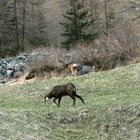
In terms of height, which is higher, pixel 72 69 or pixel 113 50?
pixel 113 50

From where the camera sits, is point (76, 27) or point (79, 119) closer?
point (79, 119)

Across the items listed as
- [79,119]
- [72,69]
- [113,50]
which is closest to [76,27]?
[113,50]

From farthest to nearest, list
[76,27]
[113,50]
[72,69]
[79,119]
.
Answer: [76,27], [113,50], [72,69], [79,119]

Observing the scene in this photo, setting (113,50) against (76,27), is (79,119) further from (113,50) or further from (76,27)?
(76,27)

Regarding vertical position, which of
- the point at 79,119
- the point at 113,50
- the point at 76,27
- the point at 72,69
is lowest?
the point at 76,27

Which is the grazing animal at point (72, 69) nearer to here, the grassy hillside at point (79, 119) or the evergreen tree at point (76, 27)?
the grassy hillside at point (79, 119)

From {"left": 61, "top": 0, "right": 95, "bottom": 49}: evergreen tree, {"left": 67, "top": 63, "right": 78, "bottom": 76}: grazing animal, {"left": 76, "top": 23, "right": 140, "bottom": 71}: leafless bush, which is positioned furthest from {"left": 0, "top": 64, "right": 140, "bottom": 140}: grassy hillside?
{"left": 61, "top": 0, "right": 95, "bottom": 49}: evergreen tree

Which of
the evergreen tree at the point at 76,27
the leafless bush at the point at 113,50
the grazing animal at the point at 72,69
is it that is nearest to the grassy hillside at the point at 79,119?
the grazing animal at the point at 72,69

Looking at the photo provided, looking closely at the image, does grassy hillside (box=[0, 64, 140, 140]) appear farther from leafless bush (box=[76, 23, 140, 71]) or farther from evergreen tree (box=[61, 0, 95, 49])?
evergreen tree (box=[61, 0, 95, 49])

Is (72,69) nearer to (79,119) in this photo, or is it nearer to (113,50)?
(113,50)

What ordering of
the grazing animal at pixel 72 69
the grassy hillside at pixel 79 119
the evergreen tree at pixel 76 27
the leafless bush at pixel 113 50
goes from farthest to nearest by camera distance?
1. the evergreen tree at pixel 76 27
2. the leafless bush at pixel 113 50
3. the grazing animal at pixel 72 69
4. the grassy hillside at pixel 79 119

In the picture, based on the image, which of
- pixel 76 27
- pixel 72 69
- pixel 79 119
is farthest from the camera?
pixel 76 27

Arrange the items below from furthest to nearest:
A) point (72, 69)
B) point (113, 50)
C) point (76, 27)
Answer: point (76, 27)
point (113, 50)
point (72, 69)

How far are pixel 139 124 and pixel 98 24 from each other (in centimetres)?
5538
